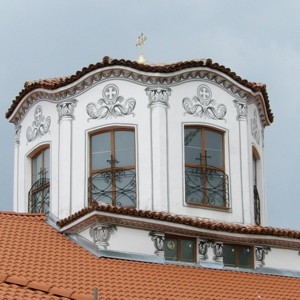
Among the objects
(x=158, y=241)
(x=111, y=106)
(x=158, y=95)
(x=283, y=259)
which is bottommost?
(x=283, y=259)

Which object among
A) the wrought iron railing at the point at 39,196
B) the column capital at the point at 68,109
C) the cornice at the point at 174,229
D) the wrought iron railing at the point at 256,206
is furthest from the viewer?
the wrought iron railing at the point at 256,206

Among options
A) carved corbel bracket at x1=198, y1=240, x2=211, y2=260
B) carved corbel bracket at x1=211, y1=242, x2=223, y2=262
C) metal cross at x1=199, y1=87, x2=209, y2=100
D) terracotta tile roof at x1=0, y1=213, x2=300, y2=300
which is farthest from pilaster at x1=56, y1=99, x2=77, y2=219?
carved corbel bracket at x1=211, y1=242, x2=223, y2=262

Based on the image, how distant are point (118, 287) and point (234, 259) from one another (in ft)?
15.4

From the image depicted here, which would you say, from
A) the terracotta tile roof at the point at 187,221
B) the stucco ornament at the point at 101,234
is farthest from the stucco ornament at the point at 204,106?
the stucco ornament at the point at 101,234

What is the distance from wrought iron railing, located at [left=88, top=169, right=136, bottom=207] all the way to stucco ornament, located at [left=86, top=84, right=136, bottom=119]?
4.92 ft

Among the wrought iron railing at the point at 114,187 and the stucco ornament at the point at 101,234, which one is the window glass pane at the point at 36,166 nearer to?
the wrought iron railing at the point at 114,187

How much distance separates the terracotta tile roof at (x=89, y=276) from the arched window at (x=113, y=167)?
Answer: 1.65m

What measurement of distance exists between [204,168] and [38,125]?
4.59 meters

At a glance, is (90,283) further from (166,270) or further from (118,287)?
(166,270)

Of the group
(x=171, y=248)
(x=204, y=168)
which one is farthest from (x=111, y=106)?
(x=171, y=248)

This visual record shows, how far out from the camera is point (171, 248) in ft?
84.9

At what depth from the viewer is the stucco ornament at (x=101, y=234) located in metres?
25.0

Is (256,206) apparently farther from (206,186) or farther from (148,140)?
(148,140)

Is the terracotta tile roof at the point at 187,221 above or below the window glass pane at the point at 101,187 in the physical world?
below
